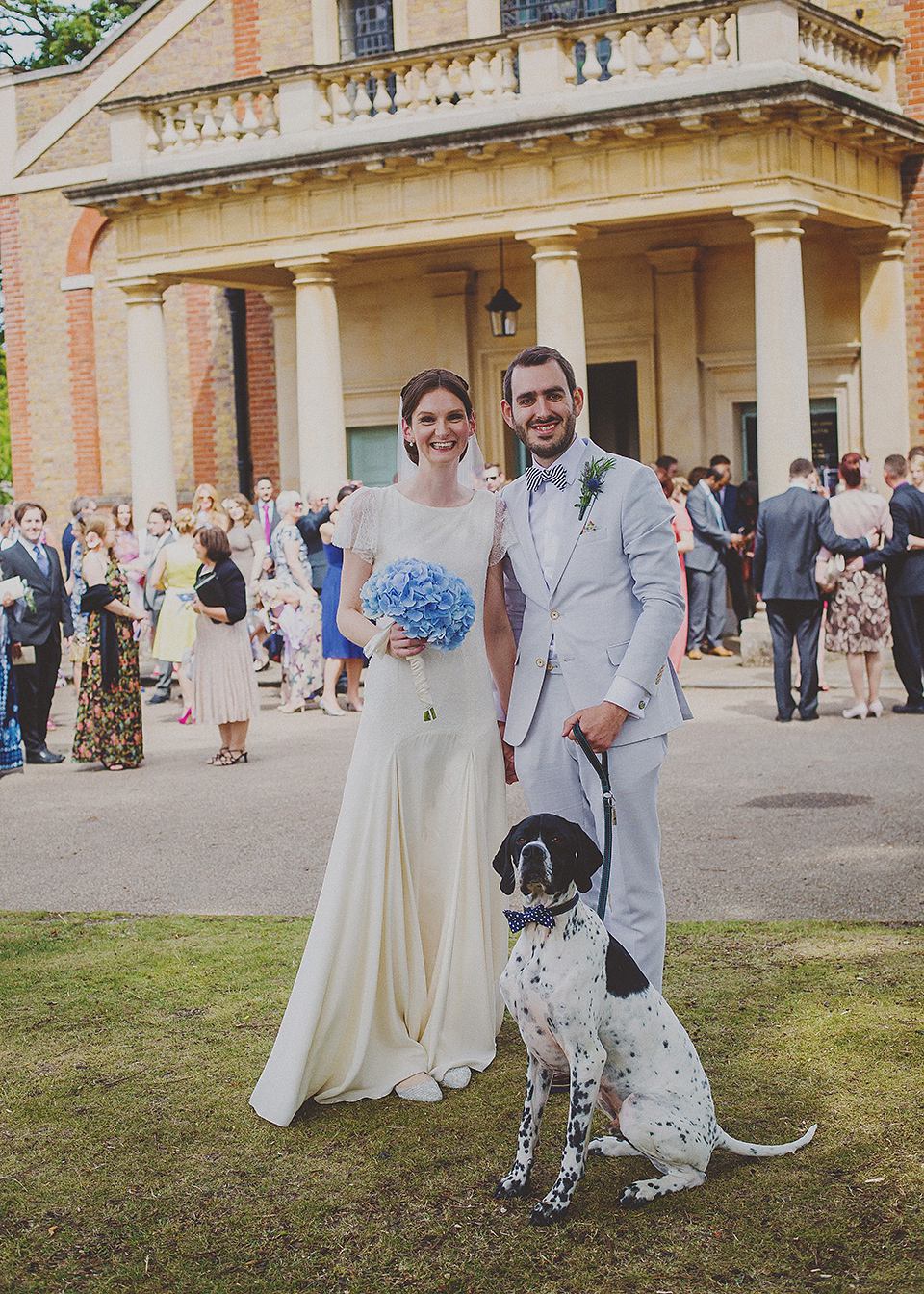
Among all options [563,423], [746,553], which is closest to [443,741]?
[563,423]

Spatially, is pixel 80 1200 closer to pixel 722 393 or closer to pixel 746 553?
pixel 746 553

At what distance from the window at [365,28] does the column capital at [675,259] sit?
5509 millimetres

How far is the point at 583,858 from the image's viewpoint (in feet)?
12.8

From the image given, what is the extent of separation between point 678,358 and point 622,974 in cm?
1673

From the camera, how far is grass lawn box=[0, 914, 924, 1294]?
3.68 m

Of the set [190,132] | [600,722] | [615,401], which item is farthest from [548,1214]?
[615,401]

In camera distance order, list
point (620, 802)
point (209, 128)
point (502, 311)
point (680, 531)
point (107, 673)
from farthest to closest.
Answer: point (502, 311)
point (209, 128)
point (680, 531)
point (107, 673)
point (620, 802)

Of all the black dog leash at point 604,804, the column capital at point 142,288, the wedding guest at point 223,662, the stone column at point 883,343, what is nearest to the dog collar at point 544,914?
the black dog leash at point 604,804

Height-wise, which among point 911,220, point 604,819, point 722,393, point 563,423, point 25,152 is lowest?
point 604,819

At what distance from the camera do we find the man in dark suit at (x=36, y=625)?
500 inches

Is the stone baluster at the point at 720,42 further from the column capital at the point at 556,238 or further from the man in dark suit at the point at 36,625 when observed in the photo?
the man in dark suit at the point at 36,625

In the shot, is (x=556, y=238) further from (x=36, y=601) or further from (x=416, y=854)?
(x=416, y=854)

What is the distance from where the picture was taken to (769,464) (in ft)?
53.0

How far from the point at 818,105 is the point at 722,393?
4984 mm
